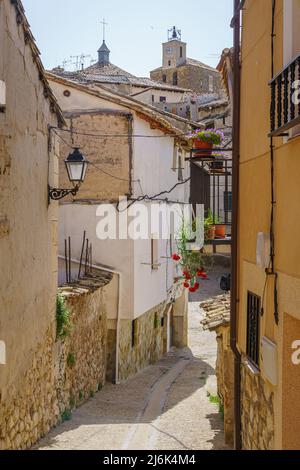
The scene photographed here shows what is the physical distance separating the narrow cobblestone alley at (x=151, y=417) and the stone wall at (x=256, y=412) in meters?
3.05

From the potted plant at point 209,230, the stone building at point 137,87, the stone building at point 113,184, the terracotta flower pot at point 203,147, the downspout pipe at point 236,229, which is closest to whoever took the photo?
the downspout pipe at point 236,229

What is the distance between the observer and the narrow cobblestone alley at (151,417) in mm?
9859

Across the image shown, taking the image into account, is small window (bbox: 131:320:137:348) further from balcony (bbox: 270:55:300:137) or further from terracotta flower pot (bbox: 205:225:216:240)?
balcony (bbox: 270:55:300:137)

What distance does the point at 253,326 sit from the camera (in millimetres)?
6410

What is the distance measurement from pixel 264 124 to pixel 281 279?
160 centimetres

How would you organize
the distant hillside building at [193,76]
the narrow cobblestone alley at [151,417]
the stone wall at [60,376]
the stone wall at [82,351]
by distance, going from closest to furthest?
the stone wall at [60,376], the narrow cobblestone alley at [151,417], the stone wall at [82,351], the distant hillside building at [193,76]

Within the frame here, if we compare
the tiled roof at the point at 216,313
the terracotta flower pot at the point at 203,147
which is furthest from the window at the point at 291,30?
the tiled roof at the point at 216,313

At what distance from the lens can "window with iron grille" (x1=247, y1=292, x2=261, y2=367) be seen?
6.22 meters

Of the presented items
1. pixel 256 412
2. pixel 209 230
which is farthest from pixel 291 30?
pixel 209 230

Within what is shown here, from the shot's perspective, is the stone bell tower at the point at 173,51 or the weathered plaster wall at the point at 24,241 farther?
Answer: the stone bell tower at the point at 173,51

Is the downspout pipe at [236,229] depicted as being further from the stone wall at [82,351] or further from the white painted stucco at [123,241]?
the white painted stucco at [123,241]

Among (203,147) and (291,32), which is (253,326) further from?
(203,147)

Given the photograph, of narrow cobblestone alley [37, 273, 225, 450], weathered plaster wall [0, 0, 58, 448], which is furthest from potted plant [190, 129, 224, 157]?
narrow cobblestone alley [37, 273, 225, 450]

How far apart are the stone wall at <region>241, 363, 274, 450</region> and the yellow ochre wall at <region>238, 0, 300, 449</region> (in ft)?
0.65
